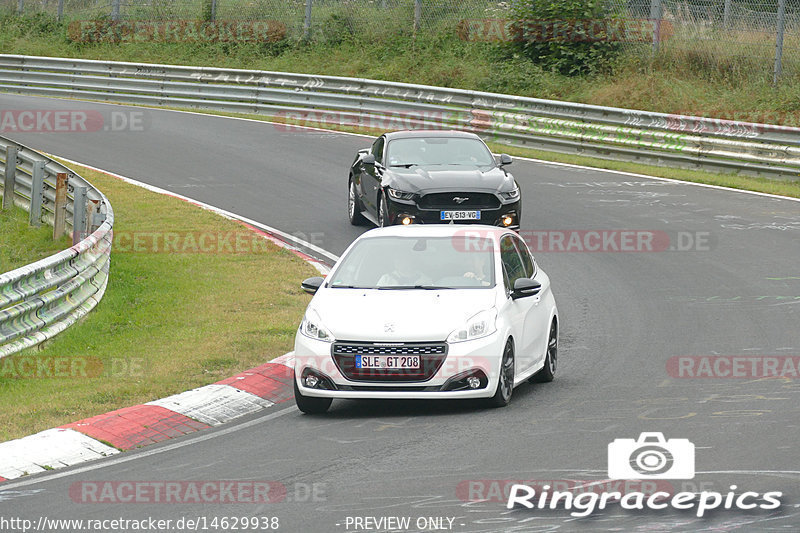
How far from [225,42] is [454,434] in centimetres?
3271

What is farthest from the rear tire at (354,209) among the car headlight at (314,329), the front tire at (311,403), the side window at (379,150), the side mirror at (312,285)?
the front tire at (311,403)

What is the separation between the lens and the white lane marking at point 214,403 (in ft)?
33.5

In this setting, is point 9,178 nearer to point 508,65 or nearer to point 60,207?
point 60,207

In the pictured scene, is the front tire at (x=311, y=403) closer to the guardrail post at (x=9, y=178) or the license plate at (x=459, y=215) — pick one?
the license plate at (x=459, y=215)

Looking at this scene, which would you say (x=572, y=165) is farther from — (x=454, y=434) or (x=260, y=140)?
(x=454, y=434)

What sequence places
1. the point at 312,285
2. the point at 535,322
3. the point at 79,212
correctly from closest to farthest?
the point at 312,285, the point at 535,322, the point at 79,212

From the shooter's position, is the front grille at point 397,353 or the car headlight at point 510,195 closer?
the front grille at point 397,353

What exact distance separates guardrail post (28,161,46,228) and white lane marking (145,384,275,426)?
27.8 ft

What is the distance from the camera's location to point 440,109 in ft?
96.3

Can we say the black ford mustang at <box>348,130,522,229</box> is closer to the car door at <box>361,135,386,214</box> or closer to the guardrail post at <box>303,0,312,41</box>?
the car door at <box>361,135,386,214</box>

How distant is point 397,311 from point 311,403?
3.39 ft

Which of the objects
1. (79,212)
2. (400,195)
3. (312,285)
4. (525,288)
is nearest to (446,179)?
(400,195)

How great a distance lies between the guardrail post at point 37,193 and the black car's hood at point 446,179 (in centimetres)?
508

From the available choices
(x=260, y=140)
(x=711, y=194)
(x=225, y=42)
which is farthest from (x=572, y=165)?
(x=225, y=42)
